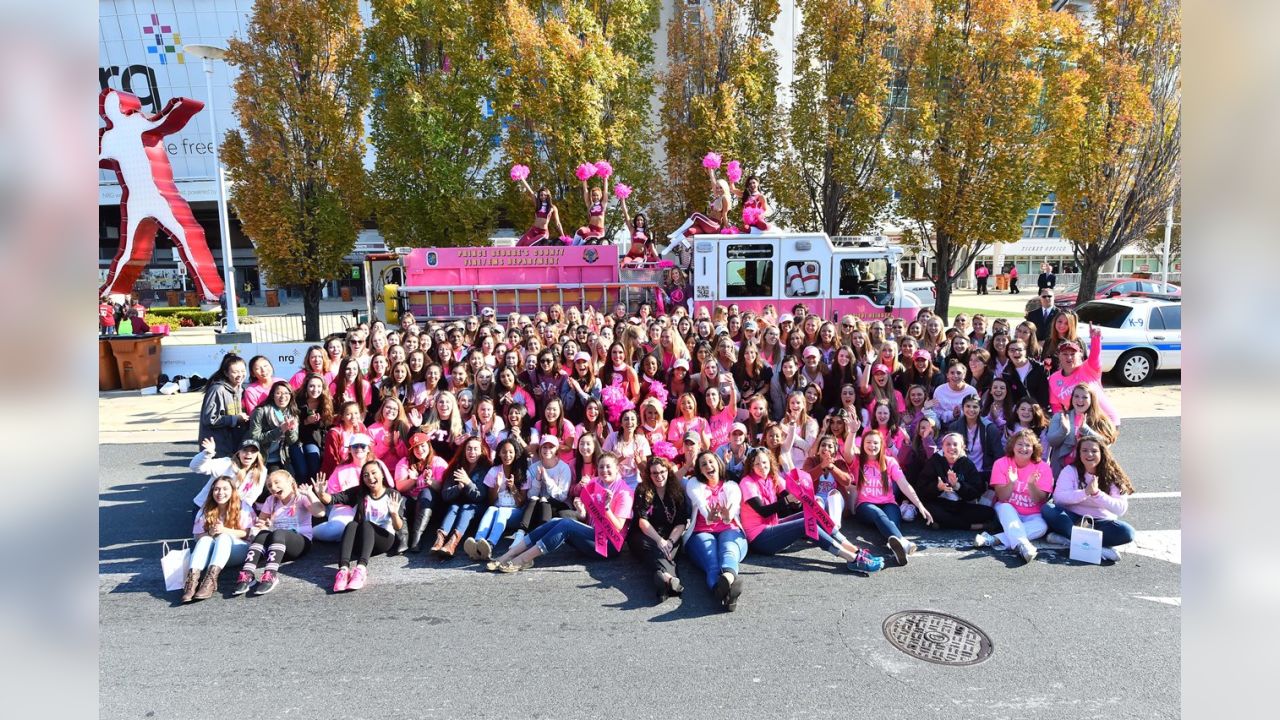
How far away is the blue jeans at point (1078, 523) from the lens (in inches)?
229

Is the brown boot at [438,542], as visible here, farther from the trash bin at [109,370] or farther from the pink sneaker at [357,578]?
the trash bin at [109,370]

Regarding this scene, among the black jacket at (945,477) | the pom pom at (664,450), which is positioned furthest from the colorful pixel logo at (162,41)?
the black jacket at (945,477)

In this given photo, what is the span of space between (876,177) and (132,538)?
1720 centimetres

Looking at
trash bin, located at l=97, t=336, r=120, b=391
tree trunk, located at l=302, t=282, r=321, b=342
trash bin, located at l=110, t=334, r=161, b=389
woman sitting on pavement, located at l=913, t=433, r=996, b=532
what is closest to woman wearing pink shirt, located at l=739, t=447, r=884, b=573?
woman sitting on pavement, located at l=913, t=433, r=996, b=532

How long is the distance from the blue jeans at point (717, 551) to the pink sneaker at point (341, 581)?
2.61m

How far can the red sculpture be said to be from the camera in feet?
42.9

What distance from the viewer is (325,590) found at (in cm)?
552

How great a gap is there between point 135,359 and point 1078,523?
14.4m

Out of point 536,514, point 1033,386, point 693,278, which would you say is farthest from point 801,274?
point 536,514

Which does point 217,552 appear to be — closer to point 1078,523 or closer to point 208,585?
point 208,585

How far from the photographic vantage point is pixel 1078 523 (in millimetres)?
6023
